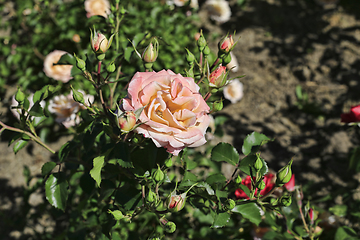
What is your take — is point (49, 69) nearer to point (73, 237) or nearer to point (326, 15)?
point (73, 237)

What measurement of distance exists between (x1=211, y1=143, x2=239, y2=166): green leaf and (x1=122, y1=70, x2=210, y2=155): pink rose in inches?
10.0

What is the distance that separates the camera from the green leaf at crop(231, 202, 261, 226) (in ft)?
2.97

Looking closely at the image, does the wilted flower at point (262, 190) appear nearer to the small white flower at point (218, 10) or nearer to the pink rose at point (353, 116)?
the pink rose at point (353, 116)

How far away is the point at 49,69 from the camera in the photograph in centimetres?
187

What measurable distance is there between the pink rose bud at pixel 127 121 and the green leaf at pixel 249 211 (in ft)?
1.57

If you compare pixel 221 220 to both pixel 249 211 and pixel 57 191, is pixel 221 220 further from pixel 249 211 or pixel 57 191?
pixel 57 191

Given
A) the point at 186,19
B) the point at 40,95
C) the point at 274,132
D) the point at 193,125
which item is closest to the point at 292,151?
the point at 274,132

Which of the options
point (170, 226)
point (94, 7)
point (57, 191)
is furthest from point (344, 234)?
point (94, 7)

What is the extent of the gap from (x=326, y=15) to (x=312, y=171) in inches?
81.4

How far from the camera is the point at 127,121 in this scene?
0.66 meters

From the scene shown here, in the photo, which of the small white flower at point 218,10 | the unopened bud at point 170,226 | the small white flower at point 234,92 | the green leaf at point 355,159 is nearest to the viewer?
the unopened bud at point 170,226

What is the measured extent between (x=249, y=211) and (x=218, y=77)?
0.48 m

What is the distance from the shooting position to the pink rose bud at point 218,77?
774 mm

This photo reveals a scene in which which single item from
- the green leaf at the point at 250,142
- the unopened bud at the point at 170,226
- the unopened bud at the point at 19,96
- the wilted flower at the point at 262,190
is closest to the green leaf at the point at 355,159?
the wilted flower at the point at 262,190
